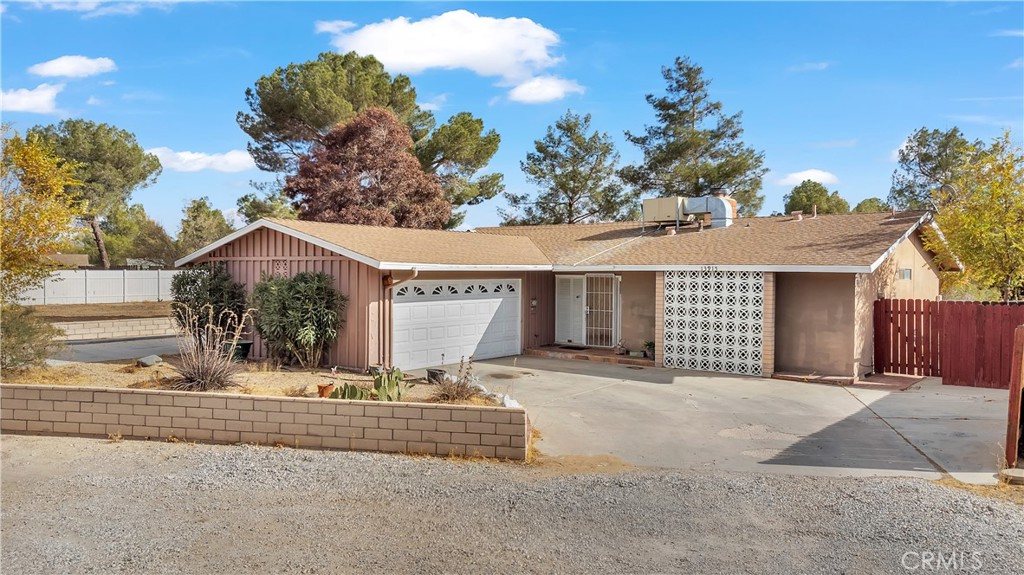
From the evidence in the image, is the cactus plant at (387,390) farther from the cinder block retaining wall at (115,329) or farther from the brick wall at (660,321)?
the cinder block retaining wall at (115,329)

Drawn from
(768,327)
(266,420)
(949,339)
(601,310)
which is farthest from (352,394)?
(949,339)

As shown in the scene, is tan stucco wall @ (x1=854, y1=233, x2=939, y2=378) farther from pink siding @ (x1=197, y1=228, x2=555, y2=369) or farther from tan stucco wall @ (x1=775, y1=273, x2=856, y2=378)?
pink siding @ (x1=197, y1=228, x2=555, y2=369)

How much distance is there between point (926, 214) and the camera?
15.0m

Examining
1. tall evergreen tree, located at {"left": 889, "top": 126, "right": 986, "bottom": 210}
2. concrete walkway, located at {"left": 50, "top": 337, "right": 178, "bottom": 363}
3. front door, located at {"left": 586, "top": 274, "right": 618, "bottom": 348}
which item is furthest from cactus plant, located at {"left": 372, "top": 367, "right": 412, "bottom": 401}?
tall evergreen tree, located at {"left": 889, "top": 126, "right": 986, "bottom": 210}

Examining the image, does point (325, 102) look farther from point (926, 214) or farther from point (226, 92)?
point (926, 214)

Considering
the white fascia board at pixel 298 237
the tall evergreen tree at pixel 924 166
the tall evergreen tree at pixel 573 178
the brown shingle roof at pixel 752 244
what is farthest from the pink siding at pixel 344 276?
the tall evergreen tree at pixel 924 166

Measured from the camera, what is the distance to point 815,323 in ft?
44.6

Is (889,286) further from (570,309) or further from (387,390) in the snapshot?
(387,390)

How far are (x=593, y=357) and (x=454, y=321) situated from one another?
3514 millimetres

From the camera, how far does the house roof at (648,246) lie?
1327cm

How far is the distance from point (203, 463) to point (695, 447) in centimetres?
571

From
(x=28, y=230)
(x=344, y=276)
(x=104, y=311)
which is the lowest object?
(x=104, y=311)

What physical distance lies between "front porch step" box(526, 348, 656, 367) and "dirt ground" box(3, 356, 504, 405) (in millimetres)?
4659

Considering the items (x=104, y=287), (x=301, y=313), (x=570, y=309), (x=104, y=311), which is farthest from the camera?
(x=104, y=287)
